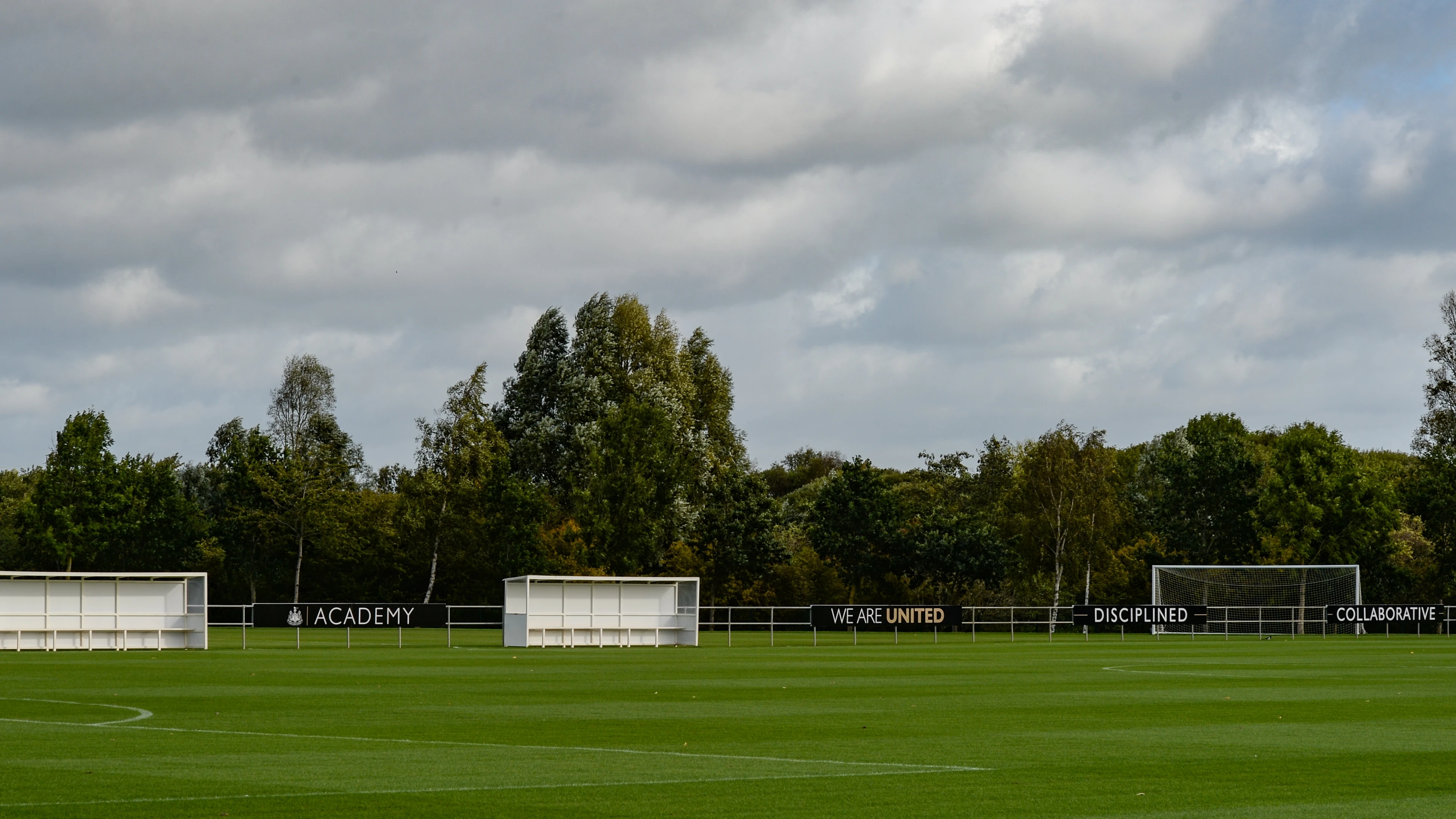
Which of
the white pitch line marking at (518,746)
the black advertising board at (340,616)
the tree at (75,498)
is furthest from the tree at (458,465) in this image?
the white pitch line marking at (518,746)

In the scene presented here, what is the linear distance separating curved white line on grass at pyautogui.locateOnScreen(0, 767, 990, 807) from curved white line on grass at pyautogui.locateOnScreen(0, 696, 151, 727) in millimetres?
6599

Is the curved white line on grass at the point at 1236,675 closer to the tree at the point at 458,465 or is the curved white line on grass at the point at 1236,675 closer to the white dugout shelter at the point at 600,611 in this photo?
the white dugout shelter at the point at 600,611

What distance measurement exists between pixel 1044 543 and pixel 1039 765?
70.9 meters

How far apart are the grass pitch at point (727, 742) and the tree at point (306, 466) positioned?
52.0m

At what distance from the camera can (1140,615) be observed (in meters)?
58.5

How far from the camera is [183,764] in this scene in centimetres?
1259

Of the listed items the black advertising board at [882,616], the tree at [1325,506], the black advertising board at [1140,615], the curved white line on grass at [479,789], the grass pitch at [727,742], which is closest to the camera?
the curved white line on grass at [479,789]

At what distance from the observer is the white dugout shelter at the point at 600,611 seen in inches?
1898

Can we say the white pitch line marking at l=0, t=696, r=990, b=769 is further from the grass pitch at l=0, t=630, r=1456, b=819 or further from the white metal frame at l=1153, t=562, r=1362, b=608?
the white metal frame at l=1153, t=562, r=1362, b=608

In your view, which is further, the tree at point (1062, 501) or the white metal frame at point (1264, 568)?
the tree at point (1062, 501)

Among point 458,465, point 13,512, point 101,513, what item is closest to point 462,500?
point 458,465

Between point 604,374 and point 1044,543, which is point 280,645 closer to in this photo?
point 604,374

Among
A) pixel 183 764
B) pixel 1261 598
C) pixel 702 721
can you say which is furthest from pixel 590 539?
pixel 183 764

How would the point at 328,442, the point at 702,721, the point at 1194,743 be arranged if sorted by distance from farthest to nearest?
the point at 328,442
the point at 702,721
the point at 1194,743
